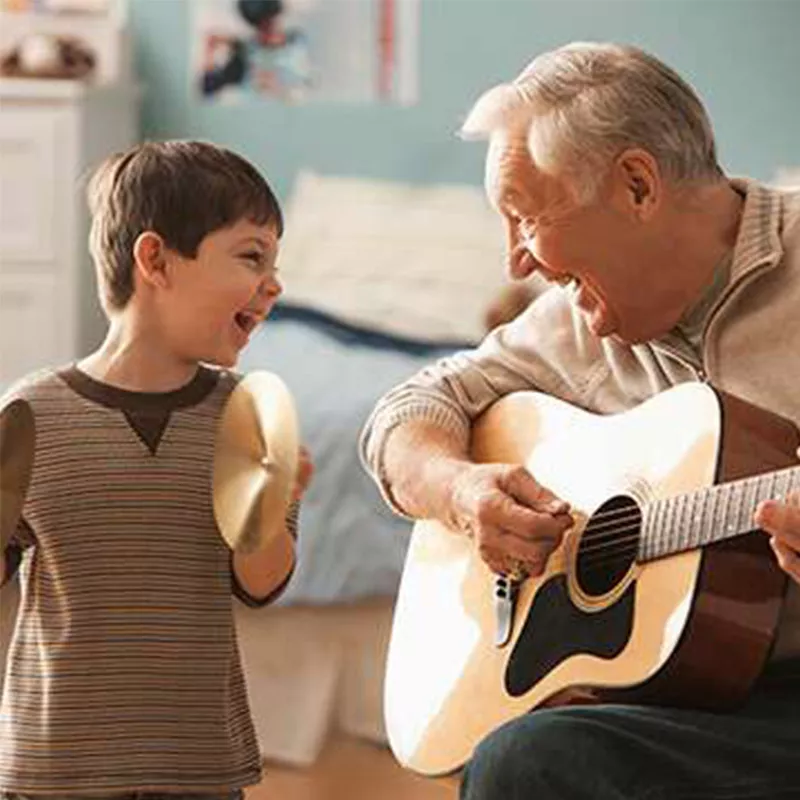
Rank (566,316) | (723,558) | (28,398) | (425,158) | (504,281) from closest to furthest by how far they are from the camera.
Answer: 1. (723,558)
2. (28,398)
3. (566,316)
4. (504,281)
5. (425,158)

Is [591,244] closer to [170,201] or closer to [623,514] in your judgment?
[623,514]

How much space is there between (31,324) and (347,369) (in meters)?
1.16

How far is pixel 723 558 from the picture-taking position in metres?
1.50

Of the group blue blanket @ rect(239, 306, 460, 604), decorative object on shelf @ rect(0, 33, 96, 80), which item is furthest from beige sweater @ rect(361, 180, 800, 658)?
decorative object on shelf @ rect(0, 33, 96, 80)

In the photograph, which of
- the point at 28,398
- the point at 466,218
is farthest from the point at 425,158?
the point at 28,398

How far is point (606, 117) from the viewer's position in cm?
167

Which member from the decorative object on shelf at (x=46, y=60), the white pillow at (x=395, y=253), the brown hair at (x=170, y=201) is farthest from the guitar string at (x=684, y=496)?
the decorative object on shelf at (x=46, y=60)

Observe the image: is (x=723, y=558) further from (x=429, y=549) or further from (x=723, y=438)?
(x=429, y=549)

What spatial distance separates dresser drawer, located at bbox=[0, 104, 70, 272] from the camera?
4059 mm

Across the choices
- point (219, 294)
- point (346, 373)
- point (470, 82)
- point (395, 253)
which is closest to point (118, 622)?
point (219, 294)

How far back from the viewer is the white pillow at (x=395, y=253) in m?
3.91

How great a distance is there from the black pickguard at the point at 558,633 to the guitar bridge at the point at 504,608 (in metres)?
0.02

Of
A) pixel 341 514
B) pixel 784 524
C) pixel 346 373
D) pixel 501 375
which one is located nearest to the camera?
pixel 784 524

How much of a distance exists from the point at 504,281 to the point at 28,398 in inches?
95.6
